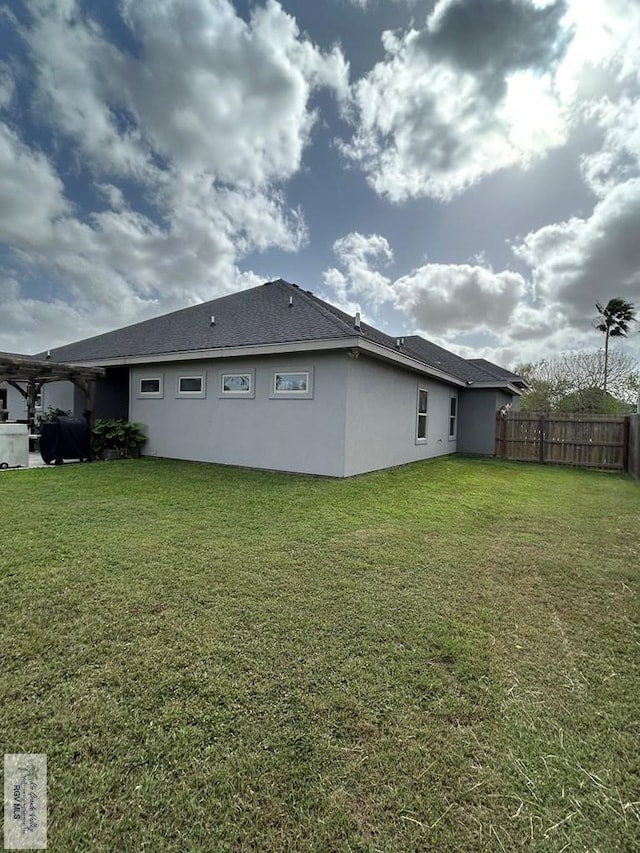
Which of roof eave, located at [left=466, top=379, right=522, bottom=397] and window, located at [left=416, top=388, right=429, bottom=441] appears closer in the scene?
window, located at [left=416, top=388, right=429, bottom=441]

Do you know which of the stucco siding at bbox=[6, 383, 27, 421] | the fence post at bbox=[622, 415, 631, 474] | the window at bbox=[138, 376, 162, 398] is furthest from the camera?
the stucco siding at bbox=[6, 383, 27, 421]

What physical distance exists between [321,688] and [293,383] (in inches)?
262

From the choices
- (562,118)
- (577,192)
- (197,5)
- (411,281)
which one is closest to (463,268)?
(411,281)

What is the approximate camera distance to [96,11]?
24.5 feet

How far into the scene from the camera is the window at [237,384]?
28.6ft

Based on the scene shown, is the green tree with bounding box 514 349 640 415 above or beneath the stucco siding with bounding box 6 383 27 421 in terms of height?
above

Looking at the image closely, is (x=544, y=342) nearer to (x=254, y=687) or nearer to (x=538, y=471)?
(x=538, y=471)

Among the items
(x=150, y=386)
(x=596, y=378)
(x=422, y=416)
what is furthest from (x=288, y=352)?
(x=596, y=378)

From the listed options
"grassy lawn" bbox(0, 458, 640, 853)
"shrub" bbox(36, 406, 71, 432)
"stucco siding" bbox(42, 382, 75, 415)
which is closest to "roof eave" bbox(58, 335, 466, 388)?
"stucco siding" bbox(42, 382, 75, 415)

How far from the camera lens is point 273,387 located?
8.39 metres

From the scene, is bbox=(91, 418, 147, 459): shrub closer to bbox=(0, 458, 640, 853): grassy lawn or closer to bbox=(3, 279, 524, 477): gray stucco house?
bbox=(3, 279, 524, 477): gray stucco house

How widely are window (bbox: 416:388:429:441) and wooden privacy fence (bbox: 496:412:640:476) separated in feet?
12.4

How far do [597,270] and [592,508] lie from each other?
60.3 feet

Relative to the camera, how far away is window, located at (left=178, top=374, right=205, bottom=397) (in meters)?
9.55
